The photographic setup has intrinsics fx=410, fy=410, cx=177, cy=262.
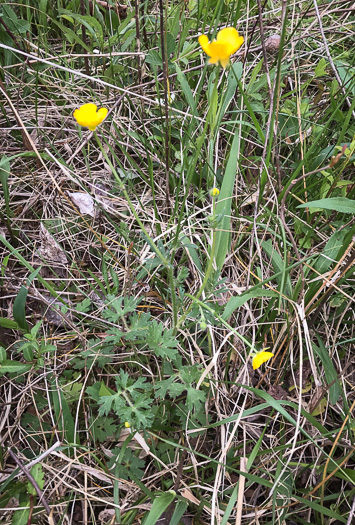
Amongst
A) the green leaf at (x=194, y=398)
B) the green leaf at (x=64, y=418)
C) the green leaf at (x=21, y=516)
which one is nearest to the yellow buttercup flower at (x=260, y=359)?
the green leaf at (x=194, y=398)

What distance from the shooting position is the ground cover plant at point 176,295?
1237 millimetres

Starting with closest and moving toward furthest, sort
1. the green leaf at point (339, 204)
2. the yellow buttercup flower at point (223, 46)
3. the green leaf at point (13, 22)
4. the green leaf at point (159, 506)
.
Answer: the yellow buttercup flower at point (223, 46) < the green leaf at point (159, 506) < the green leaf at point (339, 204) < the green leaf at point (13, 22)

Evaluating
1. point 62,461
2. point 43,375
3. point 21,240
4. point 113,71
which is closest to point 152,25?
point 113,71

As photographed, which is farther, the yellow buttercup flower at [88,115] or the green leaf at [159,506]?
the green leaf at [159,506]

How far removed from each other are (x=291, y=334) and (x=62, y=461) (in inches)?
33.8

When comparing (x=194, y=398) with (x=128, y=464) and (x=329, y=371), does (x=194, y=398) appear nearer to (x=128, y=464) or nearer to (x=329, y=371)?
(x=128, y=464)

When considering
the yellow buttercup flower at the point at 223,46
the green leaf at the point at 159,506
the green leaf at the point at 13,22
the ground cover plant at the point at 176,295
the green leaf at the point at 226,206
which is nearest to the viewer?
the yellow buttercup flower at the point at 223,46

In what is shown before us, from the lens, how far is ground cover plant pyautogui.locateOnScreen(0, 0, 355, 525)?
124cm

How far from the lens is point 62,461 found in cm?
132

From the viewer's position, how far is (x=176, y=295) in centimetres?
156

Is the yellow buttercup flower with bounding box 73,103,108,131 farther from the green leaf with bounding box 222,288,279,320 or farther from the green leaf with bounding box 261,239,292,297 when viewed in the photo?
the green leaf with bounding box 261,239,292,297

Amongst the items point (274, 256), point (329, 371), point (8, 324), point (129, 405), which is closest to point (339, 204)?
point (274, 256)

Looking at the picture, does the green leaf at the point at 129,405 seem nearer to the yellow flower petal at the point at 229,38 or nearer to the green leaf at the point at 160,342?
the green leaf at the point at 160,342

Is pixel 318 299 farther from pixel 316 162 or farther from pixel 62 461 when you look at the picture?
pixel 62 461
